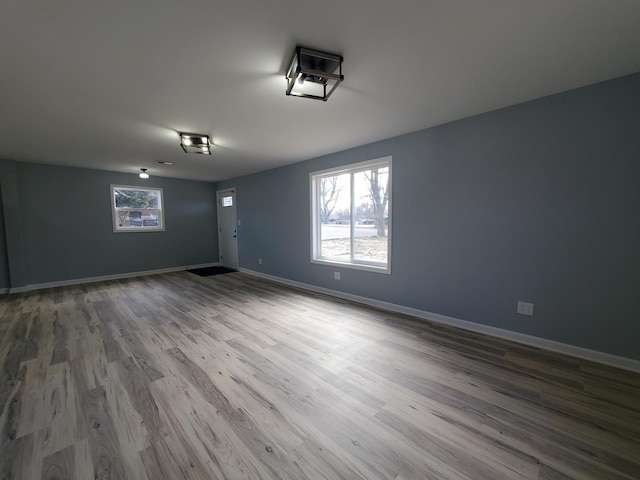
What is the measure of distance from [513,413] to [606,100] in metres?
2.66

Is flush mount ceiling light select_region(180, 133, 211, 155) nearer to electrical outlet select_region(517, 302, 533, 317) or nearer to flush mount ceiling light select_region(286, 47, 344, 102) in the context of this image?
flush mount ceiling light select_region(286, 47, 344, 102)

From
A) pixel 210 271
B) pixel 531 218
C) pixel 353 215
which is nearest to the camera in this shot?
pixel 531 218

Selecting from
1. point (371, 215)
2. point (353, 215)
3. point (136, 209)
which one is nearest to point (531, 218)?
point (371, 215)

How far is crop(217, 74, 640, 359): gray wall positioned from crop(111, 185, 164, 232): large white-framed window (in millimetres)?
5501

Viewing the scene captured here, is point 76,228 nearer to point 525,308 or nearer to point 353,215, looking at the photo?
point 353,215

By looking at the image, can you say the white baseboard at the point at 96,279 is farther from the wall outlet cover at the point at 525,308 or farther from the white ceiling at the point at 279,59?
the wall outlet cover at the point at 525,308

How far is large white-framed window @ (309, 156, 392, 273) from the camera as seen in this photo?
3.68 meters

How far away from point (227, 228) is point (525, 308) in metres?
6.61

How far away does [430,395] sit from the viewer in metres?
1.86

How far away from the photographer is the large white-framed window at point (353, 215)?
3.68 meters

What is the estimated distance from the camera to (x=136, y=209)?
6.00 metres

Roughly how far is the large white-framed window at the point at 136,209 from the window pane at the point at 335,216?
14.6ft

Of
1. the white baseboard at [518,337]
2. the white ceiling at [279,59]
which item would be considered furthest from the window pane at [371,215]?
the white ceiling at [279,59]

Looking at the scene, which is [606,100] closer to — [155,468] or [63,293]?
[155,468]
